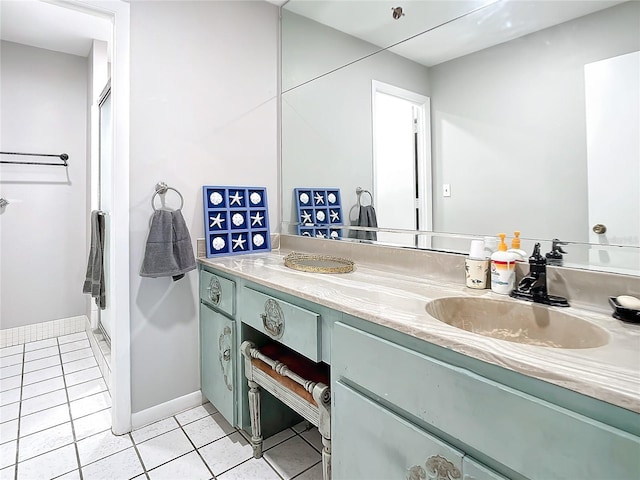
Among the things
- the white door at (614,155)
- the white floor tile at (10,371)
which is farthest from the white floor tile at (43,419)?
the white door at (614,155)

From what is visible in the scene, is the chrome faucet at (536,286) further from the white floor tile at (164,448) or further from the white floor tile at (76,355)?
the white floor tile at (76,355)

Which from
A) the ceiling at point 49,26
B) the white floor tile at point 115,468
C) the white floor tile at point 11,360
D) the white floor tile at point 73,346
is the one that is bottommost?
the white floor tile at point 115,468

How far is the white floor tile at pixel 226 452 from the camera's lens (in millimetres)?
1483

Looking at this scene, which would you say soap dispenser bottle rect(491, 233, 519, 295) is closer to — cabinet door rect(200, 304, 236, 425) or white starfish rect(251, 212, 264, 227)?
cabinet door rect(200, 304, 236, 425)

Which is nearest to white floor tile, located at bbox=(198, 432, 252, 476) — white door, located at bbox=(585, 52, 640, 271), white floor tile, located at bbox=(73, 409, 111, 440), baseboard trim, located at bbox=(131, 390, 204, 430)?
baseboard trim, located at bbox=(131, 390, 204, 430)

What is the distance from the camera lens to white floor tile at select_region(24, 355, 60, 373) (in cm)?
240

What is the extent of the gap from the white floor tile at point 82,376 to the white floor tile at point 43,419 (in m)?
0.32

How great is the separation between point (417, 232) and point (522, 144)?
53 centimetres

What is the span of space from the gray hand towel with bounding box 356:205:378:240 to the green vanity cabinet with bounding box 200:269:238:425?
0.70 metres

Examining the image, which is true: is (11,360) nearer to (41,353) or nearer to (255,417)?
(41,353)

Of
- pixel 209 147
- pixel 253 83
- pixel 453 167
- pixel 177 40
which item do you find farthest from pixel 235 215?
pixel 453 167

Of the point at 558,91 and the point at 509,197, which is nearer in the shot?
the point at 558,91

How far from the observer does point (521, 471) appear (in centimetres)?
62

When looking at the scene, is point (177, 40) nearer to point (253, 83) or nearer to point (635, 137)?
point (253, 83)
